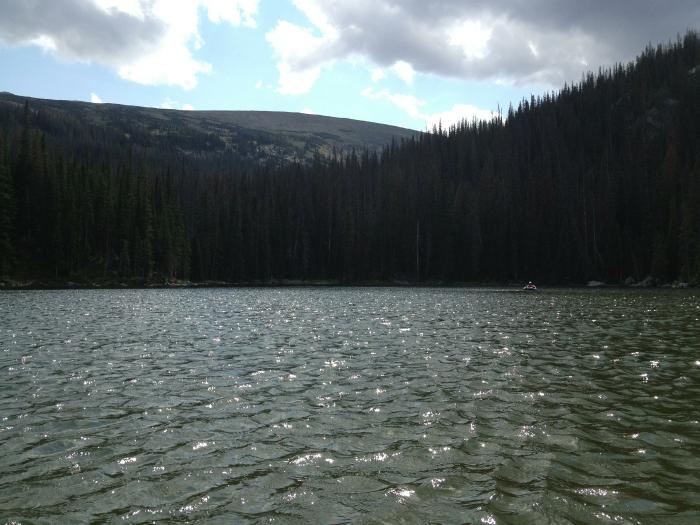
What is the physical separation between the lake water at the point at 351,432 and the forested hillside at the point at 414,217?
10005cm

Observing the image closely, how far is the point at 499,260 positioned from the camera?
15312cm

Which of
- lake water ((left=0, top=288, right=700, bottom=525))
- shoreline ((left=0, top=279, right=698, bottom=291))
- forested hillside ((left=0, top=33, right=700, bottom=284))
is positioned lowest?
lake water ((left=0, top=288, right=700, bottom=525))

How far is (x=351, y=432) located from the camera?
1368 centimetres

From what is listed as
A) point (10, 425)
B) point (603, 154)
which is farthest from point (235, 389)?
point (603, 154)

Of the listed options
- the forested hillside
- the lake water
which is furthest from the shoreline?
the lake water

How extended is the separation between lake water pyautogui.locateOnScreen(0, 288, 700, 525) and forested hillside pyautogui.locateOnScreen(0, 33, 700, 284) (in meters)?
100

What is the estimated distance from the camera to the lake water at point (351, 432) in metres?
9.29

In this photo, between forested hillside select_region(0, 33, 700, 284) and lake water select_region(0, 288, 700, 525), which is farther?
forested hillside select_region(0, 33, 700, 284)

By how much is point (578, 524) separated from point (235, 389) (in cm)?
1269

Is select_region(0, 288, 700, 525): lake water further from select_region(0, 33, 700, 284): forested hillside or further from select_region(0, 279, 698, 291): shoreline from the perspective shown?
select_region(0, 33, 700, 284): forested hillside

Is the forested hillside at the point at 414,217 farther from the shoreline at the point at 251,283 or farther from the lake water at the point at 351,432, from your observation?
the lake water at the point at 351,432

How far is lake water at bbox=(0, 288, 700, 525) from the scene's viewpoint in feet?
30.5

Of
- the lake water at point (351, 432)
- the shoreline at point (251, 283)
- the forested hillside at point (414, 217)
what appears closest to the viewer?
the lake water at point (351, 432)

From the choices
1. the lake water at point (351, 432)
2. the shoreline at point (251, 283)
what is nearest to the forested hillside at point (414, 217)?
the shoreline at point (251, 283)
